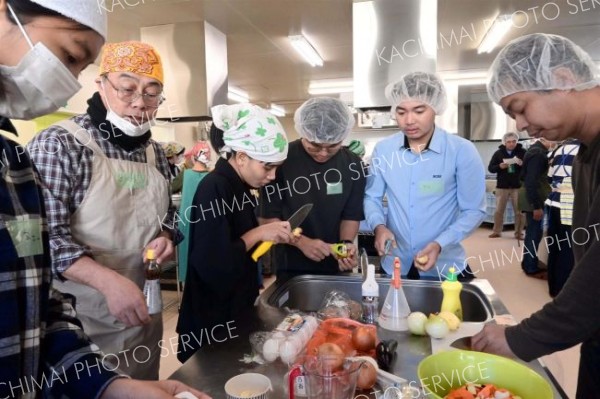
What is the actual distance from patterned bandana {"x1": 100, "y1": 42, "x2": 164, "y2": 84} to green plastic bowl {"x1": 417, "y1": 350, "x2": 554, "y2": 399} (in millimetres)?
1219

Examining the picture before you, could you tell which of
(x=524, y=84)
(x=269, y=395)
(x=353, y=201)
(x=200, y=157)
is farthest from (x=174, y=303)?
(x=524, y=84)

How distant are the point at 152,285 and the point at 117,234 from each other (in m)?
0.20

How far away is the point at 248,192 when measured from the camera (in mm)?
1408

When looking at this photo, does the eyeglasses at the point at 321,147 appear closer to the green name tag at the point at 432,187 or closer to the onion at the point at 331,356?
the green name tag at the point at 432,187

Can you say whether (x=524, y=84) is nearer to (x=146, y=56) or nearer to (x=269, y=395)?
(x=269, y=395)

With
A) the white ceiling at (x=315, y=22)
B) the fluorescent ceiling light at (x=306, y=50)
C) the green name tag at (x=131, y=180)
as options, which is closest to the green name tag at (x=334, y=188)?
the green name tag at (x=131, y=180)

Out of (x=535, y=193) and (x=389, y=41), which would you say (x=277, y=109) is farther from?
(x=389, y=41)

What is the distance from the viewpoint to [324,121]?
6.15ft

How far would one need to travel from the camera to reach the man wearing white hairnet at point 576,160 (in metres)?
0.79

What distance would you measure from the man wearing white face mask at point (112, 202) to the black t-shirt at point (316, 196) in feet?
1.77

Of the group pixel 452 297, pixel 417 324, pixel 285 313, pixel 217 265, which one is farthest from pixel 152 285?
pixel 452 297

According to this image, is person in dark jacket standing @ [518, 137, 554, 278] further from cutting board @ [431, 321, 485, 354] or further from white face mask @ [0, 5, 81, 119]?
→ white face mask @ [0, 5, 81, 119]

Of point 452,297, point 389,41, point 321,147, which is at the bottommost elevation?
point 452,297

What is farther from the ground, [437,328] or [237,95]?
[237,95]
